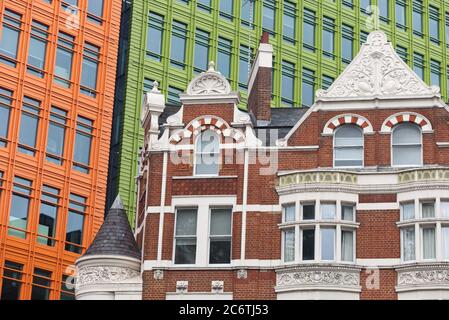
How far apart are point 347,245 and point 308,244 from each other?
130 centimetres

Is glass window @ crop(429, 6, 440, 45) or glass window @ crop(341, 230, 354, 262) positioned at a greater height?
glass window @ crop(429, 6, 440, 45)

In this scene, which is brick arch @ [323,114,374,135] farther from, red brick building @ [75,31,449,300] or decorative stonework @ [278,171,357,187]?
decorative stonework @ [278,171,357,187]

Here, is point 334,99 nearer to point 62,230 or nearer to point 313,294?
point 313,294

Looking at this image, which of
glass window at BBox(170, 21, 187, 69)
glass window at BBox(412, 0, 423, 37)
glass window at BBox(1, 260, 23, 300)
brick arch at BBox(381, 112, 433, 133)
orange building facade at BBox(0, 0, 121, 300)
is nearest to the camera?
brick arch at BBox(381, 112, 433, 133)

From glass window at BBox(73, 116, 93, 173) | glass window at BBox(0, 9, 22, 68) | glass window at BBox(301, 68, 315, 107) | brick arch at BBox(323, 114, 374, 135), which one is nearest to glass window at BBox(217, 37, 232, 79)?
glass window at BBox(301, 68, 315, 107)

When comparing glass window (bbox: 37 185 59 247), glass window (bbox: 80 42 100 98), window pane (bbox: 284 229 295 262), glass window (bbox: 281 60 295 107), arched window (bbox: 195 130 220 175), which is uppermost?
glass window (bbox: 281 60 295 107)

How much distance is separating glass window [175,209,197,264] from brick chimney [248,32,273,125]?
4.78 m

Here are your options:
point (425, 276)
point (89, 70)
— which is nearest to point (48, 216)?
point (89, 70)

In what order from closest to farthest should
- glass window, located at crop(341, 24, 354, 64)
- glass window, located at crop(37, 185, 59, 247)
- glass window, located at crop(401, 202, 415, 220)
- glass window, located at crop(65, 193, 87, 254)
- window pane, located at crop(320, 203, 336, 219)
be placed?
glass window, located at crop(401, 202, 415, 220), window pane, located at crop(320, 203, 336, 219), glass window, located at crop(37, 185, 59, 247), glass window, located at crop(65, 193, 87, 254), glass window, located at crop(341, 24, 354, 64)

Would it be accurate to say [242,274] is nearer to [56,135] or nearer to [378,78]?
[378,78]

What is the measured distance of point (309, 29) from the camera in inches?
3233

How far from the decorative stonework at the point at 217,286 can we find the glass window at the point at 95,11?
33.6 metres

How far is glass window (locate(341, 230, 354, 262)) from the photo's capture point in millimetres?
40075

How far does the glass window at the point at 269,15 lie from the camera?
8006cm
